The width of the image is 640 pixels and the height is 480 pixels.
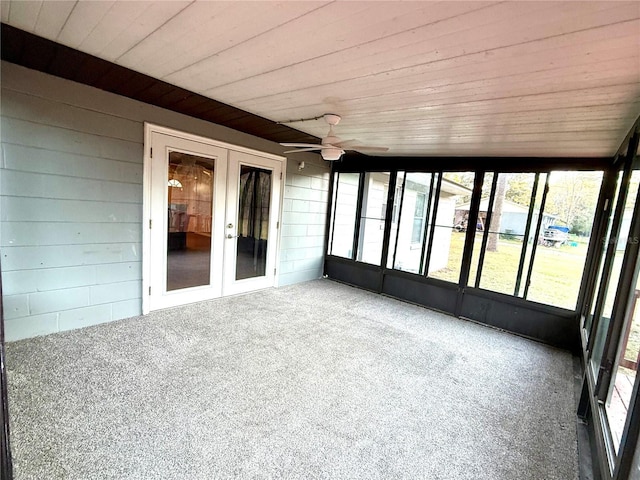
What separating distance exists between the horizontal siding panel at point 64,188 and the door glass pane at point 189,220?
46 cm

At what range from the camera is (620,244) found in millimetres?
2447

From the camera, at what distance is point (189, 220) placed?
12.6ft

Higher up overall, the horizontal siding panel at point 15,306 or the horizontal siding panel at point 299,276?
the horizontal siding panel at point 15,306

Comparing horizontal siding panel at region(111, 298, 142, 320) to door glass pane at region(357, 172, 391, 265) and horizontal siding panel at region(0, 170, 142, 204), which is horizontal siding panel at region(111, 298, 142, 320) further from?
door glass pane at region(357, 172, 391, 265)

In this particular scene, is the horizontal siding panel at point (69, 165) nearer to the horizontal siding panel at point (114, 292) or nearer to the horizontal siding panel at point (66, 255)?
the horizontal siding panel at point (66, 255)

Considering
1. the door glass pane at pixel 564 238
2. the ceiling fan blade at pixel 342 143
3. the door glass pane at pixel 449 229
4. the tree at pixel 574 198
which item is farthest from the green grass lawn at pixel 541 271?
the ceiling fan blade at pixel 342 143

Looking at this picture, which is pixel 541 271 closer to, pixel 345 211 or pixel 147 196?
pixel 345 211

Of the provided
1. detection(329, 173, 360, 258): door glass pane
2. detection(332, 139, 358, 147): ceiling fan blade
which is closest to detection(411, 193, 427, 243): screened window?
detection(329, 173, 360, 258): door glass pane

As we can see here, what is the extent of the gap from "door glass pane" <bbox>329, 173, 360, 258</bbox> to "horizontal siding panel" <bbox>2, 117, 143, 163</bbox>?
11.0 ft

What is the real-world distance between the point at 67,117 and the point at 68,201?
0.76 m

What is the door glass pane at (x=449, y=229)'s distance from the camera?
4.40 meters

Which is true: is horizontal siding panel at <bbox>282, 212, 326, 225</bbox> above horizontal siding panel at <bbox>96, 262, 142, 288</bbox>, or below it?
above

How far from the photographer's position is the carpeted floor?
1.69m

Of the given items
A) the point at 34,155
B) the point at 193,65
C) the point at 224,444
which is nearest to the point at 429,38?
the point at 193,65
